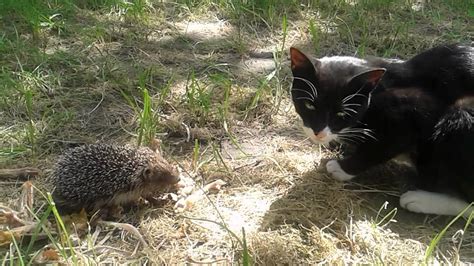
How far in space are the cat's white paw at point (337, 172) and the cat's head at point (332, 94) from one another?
182 mm

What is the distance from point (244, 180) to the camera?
2.97 meters

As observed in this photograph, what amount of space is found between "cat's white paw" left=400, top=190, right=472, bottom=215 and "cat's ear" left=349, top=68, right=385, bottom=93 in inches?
23.5

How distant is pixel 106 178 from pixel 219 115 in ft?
3.26

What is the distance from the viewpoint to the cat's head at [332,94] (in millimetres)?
2623

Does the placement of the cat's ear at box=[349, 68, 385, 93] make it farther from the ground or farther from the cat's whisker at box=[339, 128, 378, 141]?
the ground

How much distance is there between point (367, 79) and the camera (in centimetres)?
260

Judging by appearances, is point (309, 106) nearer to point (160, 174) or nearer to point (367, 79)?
point (367, 79)

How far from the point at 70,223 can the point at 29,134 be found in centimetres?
81

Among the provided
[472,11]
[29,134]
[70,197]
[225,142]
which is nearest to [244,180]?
[225,142]

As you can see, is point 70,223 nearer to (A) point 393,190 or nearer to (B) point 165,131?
(B) point 165,131

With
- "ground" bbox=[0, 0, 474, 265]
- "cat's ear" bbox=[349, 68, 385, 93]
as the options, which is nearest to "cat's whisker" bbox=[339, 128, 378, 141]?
"cat's ear" bbox=[349, 68, 385, 93]

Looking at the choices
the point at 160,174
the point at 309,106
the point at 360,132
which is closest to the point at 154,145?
the point at 160,174

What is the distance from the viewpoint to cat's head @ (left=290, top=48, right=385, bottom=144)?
2.62 meters

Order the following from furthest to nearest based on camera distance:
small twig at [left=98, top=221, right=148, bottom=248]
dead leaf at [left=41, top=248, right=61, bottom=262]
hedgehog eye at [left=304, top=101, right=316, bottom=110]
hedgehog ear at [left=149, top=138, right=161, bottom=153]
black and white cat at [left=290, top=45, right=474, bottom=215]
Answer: hedgehog ear at [left=149, top=138, right=161, bottom=153], hedgehog eye at [left=304, top=101, right=316, bottom=110], black and white cat at [left=290, top=45, right=474, bottom=215], small twig at [left=98, top=221, right=148, bottom=248], dead leaf at [left=41, top=248, right=61, bottom=262]
